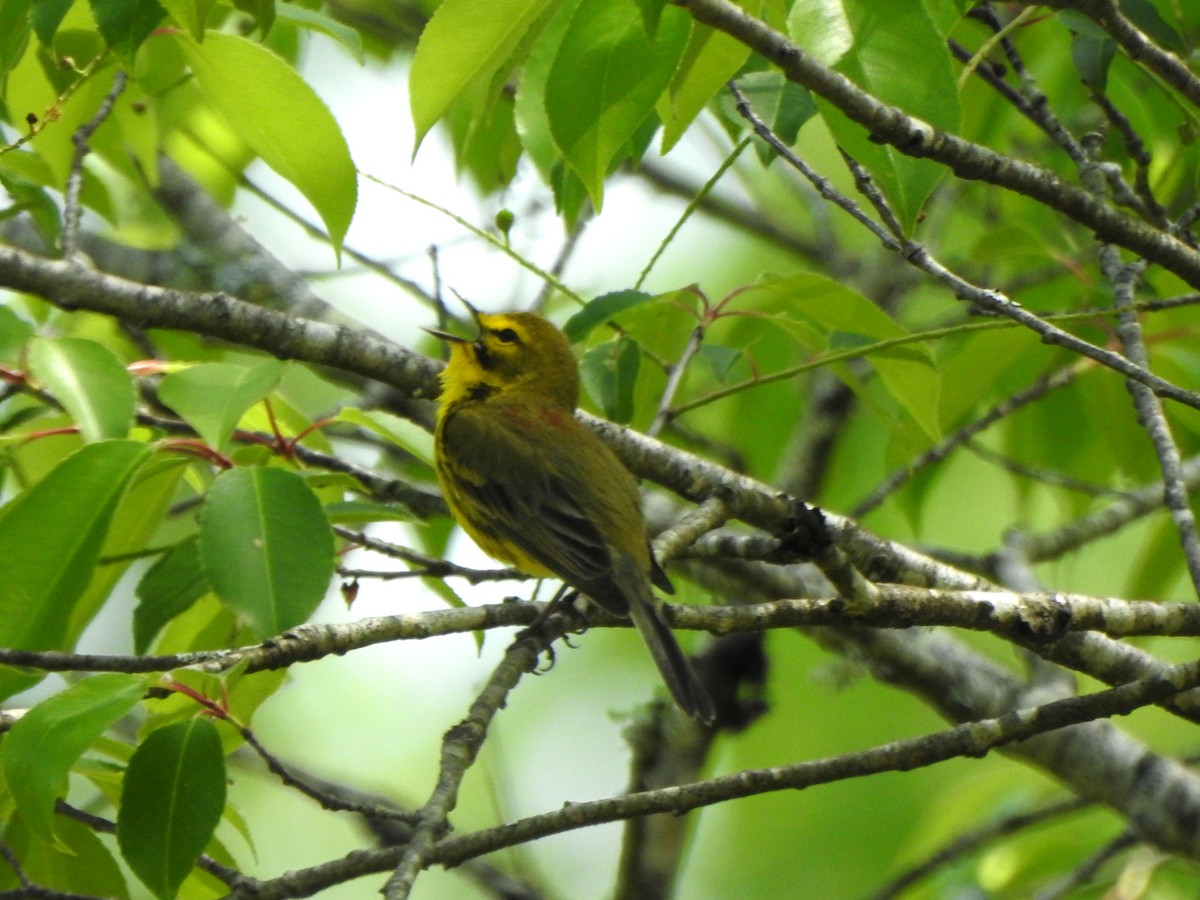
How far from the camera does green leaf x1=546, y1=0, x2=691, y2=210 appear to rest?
2752 mm

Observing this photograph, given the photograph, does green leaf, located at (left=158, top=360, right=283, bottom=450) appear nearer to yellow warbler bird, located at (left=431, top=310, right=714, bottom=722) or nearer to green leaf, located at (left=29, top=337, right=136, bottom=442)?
green leaf, located at (left=29, top=337, right=136, bottom=442)

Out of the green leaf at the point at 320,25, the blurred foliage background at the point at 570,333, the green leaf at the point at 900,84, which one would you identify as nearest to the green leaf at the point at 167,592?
the blurred foliage background at the point at 570,333

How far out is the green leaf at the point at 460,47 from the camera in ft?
9.12

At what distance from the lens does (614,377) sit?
397 cm

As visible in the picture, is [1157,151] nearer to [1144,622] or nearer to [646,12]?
[1144,622]

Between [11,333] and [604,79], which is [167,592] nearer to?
[11,333]

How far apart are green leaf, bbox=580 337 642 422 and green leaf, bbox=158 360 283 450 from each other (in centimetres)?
111

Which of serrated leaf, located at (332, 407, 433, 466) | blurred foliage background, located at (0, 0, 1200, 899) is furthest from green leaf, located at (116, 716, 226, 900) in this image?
serrated leaf, located at (332, 407, 433, 466)

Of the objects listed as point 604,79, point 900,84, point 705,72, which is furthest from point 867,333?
point 604,79

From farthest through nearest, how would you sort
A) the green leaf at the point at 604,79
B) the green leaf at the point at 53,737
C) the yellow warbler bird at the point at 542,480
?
the yellow warbler bird at the point at 542,480 < the green leaf at the point at 604,79 < the green leaf at the point at 53,737

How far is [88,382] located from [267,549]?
556mm

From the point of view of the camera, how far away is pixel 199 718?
2559 millimetres

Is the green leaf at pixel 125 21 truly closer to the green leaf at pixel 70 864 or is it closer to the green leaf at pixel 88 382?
the green leaf at pixel 88 382

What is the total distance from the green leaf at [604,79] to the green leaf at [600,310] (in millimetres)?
735
